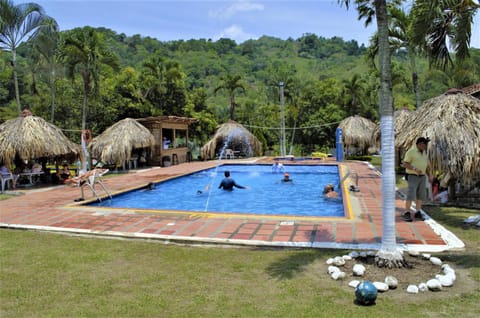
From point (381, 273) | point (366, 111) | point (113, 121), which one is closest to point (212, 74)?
point (366, 111)

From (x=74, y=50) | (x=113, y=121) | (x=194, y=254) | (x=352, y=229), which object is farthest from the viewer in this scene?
(x=113, y=121)

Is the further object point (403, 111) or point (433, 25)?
point (403, 111)

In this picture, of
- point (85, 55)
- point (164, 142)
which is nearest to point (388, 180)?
point (85, 55)

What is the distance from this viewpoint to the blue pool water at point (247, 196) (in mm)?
10805

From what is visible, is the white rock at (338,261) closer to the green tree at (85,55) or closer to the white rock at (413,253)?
the white rock at (413,253)

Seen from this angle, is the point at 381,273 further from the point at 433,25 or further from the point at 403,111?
the point at 403,111

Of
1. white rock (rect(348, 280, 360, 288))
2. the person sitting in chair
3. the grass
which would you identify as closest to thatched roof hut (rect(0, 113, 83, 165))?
the person sitting in chair

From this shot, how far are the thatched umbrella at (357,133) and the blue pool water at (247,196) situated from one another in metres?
6.38

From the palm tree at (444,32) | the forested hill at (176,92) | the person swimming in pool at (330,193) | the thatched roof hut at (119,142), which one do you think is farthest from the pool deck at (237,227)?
the forested hill at (176,92)

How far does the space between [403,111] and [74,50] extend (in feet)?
48.8

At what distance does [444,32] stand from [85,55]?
15567 mm

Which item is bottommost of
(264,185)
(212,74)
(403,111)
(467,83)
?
(264,185)

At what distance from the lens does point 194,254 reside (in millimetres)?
5113

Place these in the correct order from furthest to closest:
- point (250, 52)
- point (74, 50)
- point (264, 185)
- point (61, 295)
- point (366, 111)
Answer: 1. point (250, 52)
2. point (366, 111)
3. point (74, 50)
4. point (264, 185)
5. point (61, 295)
